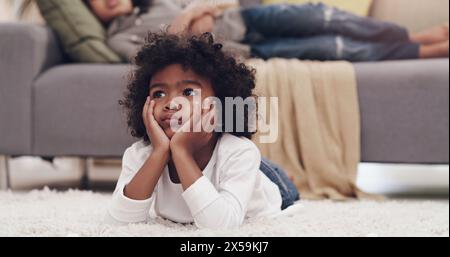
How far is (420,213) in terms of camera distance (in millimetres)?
925

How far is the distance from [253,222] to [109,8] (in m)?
0.63

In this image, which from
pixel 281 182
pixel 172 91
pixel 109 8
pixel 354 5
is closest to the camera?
pixel 172 91

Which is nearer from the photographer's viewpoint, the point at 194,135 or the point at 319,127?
the point at 194,135

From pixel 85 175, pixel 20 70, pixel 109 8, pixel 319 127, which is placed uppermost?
pixel 109 8

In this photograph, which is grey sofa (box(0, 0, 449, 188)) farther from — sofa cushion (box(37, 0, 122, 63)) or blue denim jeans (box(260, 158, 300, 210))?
blue denim jeans (box(260, 158, 300, 210))

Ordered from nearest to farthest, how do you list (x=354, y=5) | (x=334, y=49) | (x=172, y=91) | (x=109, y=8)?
(x=172, y=91) → (x=109, y=8) → (x=334, y=49) → (x=354, y=5)

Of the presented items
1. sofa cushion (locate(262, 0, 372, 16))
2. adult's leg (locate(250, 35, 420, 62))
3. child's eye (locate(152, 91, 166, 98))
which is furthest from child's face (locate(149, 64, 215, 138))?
sofa cushion (locate(262, 0, 372, 16))

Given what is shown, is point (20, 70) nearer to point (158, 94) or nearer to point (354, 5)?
point (158, 94)

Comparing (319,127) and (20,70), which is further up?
(20,70)

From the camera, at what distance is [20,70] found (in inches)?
45.4

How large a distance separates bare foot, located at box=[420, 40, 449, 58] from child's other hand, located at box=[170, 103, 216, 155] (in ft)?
2.87

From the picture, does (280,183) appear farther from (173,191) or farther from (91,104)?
(91,104)

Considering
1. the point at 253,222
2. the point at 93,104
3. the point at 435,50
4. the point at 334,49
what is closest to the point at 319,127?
the point at 334,49
